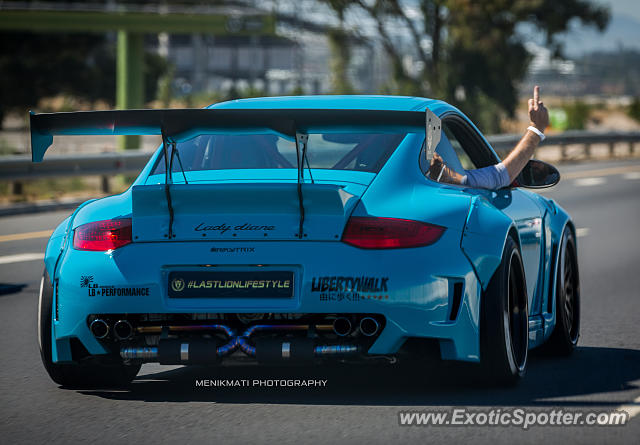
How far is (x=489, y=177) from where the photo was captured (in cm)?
688

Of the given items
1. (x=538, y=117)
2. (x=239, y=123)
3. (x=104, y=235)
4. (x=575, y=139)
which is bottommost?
(x=575, y=139)

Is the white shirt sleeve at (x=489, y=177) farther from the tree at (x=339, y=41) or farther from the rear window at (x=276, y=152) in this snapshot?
the tree at (x=339, y=41)

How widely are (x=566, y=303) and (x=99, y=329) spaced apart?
2.96 m

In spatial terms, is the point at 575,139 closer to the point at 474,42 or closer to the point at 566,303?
the point at 474,42

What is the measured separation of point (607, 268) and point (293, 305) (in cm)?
793

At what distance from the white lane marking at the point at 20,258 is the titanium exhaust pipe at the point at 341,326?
27.7ft

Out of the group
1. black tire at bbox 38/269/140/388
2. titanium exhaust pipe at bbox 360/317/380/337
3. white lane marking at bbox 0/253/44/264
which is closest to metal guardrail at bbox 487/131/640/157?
white lane marking at bbox 0/253/44/264

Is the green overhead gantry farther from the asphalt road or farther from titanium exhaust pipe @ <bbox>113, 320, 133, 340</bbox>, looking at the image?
titanium exhaust pipe @ <bbox>113, 320, 133, 340</bbox>

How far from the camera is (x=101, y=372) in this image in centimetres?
645

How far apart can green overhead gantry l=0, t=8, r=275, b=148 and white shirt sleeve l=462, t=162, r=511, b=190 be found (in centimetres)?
2423

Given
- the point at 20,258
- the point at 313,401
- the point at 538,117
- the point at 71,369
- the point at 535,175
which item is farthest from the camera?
the point at 20,258

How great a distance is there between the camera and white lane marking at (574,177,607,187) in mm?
28375

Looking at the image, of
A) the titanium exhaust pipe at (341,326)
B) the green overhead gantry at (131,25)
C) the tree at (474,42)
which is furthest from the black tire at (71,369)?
the tree at (474,42)

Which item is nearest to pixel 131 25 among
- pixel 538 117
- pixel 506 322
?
pixel 538 117
